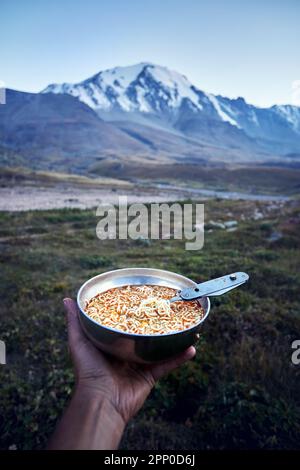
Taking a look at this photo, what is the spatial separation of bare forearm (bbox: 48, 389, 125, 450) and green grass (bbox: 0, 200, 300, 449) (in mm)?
1973

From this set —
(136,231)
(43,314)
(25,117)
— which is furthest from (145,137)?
(43,314)

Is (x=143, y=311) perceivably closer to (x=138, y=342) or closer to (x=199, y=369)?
(x=138, y=342)

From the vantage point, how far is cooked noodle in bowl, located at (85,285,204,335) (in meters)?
2.52

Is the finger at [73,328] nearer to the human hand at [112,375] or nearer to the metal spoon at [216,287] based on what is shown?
the human hand at [112,375]

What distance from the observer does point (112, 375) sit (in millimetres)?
2365

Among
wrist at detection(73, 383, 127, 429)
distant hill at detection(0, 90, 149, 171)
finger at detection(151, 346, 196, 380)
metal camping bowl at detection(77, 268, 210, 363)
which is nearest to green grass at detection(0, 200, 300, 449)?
finger at detection(151, 346, 196, 380)

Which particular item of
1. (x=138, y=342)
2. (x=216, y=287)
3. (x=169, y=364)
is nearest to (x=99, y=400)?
(x=138, y=342)

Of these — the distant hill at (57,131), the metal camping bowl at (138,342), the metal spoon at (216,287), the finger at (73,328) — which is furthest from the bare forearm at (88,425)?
the distant hill at (57,131)

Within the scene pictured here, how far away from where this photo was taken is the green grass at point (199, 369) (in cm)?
371

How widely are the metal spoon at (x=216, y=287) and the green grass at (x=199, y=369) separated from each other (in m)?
2.08

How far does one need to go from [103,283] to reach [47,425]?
2.13m

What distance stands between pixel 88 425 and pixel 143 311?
38.7 inches

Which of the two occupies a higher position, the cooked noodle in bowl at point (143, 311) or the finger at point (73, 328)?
the cooked noodle in bowl at point (143, 311)

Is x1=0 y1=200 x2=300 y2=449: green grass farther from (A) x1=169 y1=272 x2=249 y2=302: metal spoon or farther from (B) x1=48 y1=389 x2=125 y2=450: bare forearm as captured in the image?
(A) x1=169 y1=272 x2=249 y2=302: metal spoon
